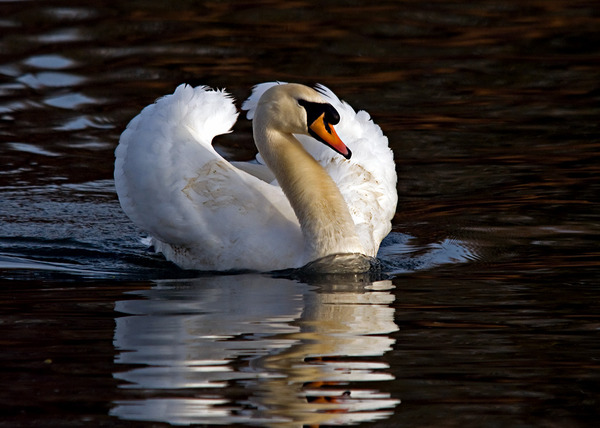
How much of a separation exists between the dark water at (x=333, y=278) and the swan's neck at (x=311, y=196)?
24cm

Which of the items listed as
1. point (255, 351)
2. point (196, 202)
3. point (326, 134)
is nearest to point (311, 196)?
point (326, 134)

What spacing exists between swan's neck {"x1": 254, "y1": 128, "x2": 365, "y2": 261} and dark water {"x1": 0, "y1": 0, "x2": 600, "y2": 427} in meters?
0.24

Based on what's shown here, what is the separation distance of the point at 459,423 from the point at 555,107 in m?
8.49

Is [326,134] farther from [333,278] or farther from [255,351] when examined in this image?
[255,351]

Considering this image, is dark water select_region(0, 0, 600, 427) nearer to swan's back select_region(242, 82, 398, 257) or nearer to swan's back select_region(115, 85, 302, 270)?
swan's back select_region(115, 85, 302, 270)

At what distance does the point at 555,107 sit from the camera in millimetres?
12453

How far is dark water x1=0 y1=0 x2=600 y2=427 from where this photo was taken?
4.84 metres

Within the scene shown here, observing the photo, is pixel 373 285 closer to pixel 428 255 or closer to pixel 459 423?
pixel 428 255

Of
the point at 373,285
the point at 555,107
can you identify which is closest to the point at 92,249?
the point at 373,285

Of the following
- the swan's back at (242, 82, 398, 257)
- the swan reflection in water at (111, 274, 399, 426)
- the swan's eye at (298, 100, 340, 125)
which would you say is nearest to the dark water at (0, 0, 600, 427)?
the swan reflection in water at (111, 274, 399, 426)

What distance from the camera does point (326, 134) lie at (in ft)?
23.5

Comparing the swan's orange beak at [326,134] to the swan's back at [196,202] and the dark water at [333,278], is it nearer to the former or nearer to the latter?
the swan's back at [196,202]

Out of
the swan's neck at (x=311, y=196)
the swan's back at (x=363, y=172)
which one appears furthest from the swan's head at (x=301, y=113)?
the swan's back at (x=363, y=172)

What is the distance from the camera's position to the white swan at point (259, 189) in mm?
7336
